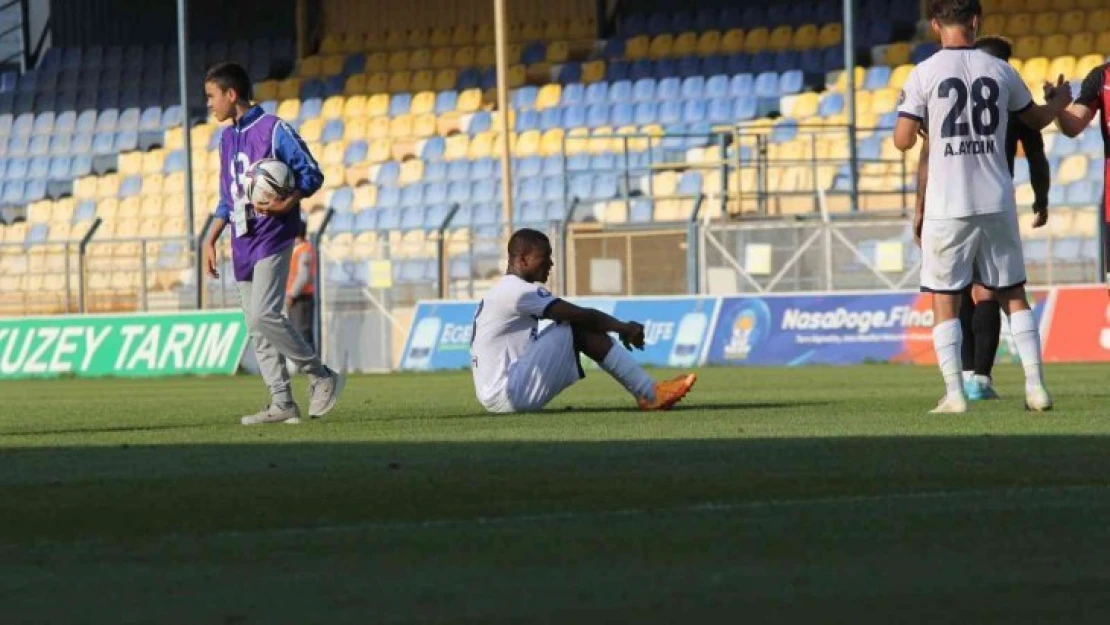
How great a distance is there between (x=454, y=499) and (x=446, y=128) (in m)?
30.4

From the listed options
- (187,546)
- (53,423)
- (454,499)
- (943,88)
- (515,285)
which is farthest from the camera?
(53,423)

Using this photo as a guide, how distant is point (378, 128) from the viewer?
3822 centimetres

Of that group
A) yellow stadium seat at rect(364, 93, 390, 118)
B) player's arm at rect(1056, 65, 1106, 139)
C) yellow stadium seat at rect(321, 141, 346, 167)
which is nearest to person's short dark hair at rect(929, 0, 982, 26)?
player's arm at rect(1056, 65, 1106, 139)

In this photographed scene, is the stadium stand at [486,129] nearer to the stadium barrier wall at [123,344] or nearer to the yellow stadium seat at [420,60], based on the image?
the yellow stadium seat at [420,60]

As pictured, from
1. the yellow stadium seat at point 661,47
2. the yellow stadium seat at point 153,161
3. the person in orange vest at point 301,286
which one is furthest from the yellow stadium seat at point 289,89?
the person in orange vest at point 301,286

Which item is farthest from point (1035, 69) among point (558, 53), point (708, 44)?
point (558, 53)

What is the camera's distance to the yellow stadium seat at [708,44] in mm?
36656

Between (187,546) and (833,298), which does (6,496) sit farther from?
(833,298)

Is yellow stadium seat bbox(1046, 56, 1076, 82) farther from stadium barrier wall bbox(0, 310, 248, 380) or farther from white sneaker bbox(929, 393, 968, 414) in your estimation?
white sneaker bbox(929, 393, 968, 414)

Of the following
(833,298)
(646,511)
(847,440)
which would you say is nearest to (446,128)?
(833,298)

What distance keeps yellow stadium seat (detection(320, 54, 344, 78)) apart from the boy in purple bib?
29107 millimetres

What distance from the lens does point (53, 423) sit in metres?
13.2

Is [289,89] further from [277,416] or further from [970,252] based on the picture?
[970,252]

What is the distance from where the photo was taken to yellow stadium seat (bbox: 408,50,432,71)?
4006 centimetres
